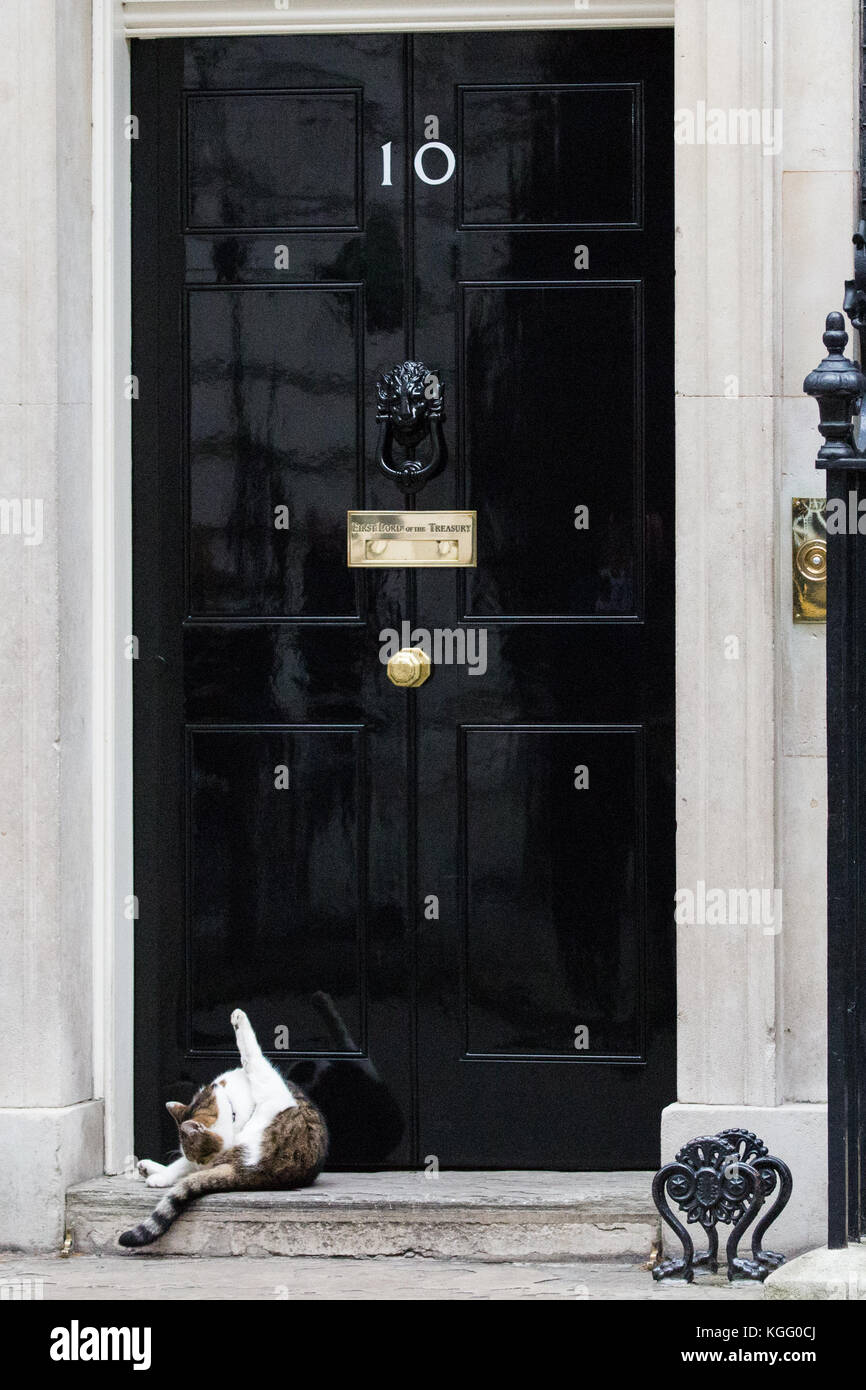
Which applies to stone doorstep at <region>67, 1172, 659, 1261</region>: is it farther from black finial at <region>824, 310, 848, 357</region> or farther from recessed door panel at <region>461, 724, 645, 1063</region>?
black finial at <region>824, 310, 848, 357</region>

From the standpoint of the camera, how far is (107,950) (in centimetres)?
572

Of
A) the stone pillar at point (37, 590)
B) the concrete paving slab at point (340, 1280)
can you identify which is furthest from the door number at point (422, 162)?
the concrete paving slab at point (340, 1280)

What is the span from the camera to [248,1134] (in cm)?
551

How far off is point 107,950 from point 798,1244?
2243mm

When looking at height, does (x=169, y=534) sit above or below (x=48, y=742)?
above

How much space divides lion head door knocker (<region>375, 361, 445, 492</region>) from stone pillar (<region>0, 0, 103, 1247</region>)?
3.19 feet

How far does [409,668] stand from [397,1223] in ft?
5.45

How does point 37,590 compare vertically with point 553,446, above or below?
below

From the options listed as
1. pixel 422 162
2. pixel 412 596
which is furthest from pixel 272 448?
pixel 422 162

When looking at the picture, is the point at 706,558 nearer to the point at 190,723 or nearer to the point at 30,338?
the point at 190,723

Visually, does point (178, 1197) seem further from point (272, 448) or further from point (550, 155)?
point (550, 155)

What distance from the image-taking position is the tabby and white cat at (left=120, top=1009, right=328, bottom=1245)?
17.9ft

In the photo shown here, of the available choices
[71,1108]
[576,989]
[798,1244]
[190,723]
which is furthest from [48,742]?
[798,1244]

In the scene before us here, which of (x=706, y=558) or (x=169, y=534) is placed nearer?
(x=706, y=558)
